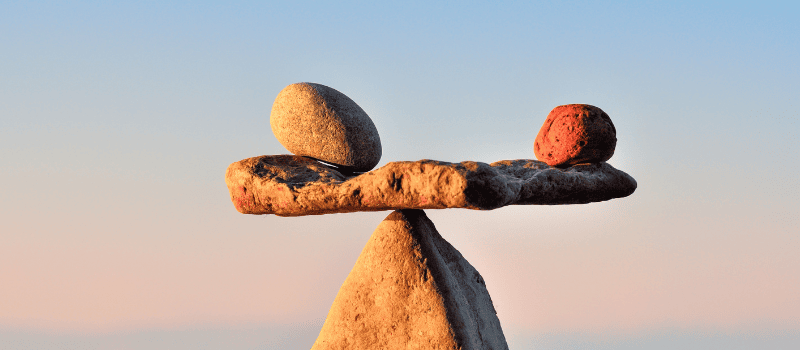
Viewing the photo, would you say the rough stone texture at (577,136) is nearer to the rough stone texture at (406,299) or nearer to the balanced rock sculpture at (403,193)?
the balanced rock sculpture at (403,193)

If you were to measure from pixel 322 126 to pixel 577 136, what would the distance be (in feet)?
6.56

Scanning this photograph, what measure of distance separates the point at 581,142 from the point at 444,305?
1766mm

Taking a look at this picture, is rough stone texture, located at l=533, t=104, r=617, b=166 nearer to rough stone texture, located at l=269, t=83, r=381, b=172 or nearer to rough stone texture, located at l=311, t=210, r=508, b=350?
rough stone texture, located at l=311, t=210, r=508, b=350

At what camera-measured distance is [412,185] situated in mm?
5574

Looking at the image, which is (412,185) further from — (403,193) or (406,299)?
(406,299)

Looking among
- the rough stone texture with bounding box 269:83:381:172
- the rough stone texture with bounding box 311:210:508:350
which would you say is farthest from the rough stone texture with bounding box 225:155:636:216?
the rough stone texture with bounding box 311:210:508:350

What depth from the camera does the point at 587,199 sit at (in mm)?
6695

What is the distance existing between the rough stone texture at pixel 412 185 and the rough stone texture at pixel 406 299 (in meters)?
0.46

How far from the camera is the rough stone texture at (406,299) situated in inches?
235

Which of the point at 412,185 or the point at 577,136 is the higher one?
the point at 577,136

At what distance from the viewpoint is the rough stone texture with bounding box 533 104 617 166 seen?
6.69m

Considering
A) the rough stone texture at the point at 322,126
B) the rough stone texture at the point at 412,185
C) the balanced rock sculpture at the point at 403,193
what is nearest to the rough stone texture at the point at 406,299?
the balanced rock sculpture at the point at 403,193

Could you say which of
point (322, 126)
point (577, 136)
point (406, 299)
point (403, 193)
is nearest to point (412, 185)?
point (403, 193)

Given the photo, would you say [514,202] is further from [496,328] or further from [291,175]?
[291,175]
